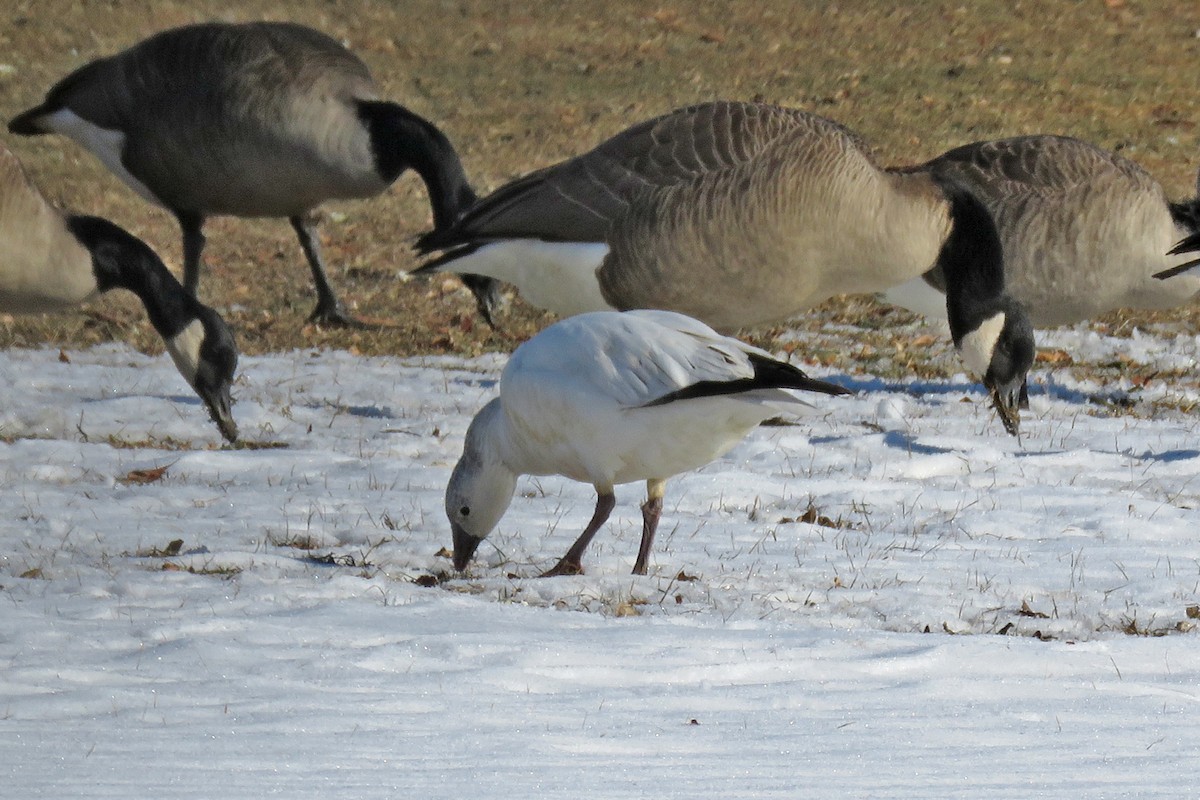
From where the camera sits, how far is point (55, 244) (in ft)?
25.5

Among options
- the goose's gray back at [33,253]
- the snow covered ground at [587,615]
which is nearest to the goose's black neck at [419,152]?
the snow covered ground at [587,615]

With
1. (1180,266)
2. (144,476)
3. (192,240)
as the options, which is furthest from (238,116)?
(1180,266)

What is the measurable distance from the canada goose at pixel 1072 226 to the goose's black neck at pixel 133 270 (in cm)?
400

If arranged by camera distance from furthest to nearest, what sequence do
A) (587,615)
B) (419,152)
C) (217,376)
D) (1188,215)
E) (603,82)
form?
1. (603,82)
2. (419,152)
3. (1188,215)
4. (217,376)
5. (587,615)

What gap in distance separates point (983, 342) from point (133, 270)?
14.2ft

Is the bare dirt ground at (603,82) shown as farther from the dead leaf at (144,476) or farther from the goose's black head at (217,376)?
the dead leaf at (144,476)

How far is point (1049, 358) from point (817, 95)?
766cm

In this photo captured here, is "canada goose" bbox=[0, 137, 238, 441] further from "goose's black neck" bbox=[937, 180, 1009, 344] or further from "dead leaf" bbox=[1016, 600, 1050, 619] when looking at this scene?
"dead leaf" bbox=[1016, 600, 1050, 619]

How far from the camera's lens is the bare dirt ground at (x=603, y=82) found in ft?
40.2

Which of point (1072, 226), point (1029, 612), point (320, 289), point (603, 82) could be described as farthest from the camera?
point (603, 82)

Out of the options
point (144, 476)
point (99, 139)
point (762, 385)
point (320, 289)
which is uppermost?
point (762, 385)

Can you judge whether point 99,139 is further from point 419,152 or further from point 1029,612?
point 1029,612

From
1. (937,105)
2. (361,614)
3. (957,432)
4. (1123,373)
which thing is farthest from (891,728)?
(937,105)

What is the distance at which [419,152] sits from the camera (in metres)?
9.90
